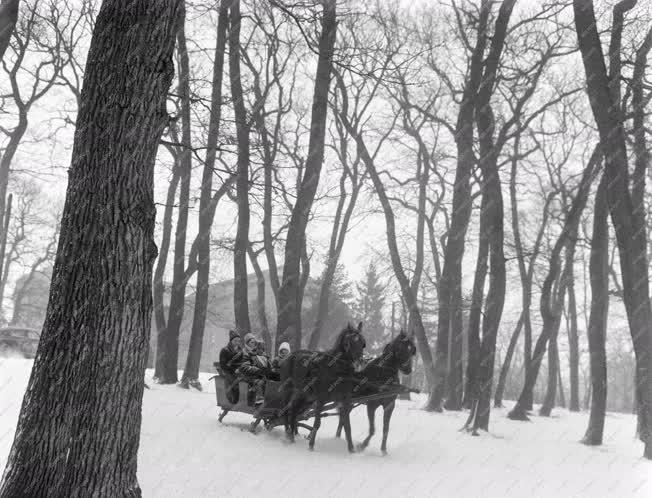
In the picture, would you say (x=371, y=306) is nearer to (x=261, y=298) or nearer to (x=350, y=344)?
(x=261, y=298)

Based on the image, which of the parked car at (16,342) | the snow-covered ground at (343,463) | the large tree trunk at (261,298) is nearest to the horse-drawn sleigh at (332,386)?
the snow-covered ground at (343,463)

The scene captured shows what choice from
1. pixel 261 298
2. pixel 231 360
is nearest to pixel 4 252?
pixel 261 298

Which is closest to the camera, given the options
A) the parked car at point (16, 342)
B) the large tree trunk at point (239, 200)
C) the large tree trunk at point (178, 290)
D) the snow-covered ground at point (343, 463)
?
the snow-covered ground at point (343, 463)

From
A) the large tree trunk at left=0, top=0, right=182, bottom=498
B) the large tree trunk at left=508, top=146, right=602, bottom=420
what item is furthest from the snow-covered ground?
the large tree trunk at left=508, top=146, right=602, bottom=420

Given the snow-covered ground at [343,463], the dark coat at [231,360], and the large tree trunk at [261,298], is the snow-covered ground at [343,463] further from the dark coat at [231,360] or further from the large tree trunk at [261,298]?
the large tree trunk at [261,298]

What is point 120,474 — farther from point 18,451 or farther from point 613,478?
point 613,478

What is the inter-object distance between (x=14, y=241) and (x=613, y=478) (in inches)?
1717

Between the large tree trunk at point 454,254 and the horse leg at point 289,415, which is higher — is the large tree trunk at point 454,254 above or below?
above

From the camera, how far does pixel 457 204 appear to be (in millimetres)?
20969

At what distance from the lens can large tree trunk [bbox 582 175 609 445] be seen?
1488 centimetres

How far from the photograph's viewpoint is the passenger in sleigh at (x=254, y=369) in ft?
Result: 36.5

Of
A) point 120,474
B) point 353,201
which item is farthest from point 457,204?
point 120,474

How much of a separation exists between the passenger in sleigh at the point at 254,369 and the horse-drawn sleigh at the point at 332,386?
9cm

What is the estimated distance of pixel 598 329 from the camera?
1559 cm
